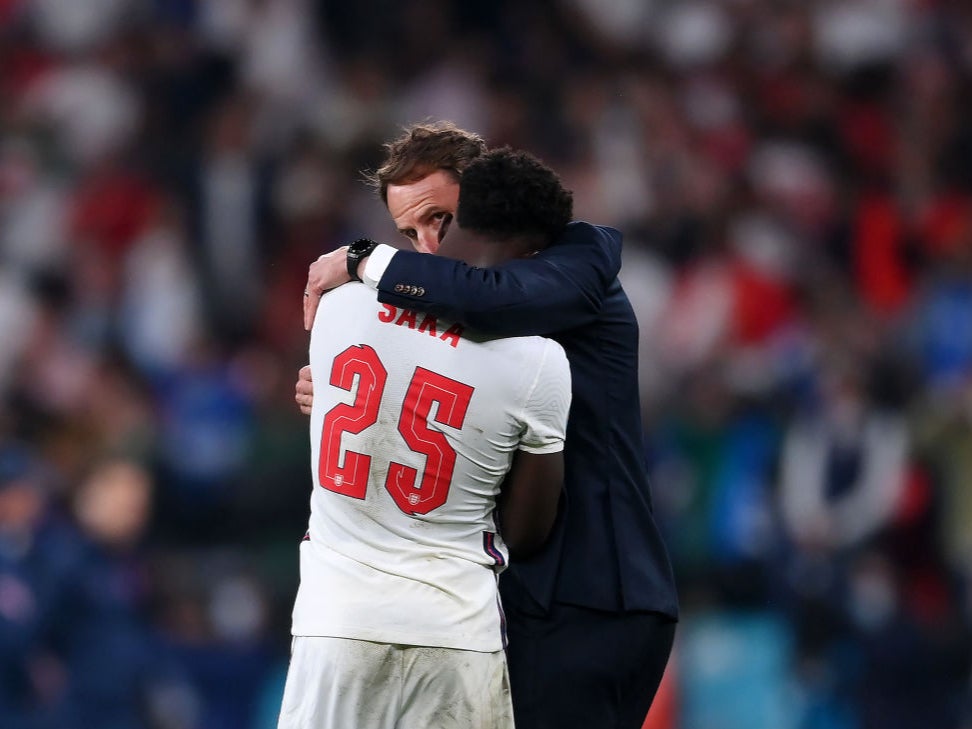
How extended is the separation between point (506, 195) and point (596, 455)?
506 millimetres

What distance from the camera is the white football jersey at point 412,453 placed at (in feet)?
8.04

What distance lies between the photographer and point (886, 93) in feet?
26.8

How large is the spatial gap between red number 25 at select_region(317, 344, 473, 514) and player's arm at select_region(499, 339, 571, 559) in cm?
13

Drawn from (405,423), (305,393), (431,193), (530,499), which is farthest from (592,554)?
(431,193)

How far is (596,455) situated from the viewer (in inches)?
104

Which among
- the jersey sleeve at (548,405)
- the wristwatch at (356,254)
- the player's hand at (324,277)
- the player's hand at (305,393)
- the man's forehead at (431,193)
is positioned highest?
the man's forehead at (431,193)

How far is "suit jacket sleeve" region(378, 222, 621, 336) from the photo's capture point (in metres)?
2.43

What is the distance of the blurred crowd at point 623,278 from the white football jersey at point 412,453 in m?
3.88

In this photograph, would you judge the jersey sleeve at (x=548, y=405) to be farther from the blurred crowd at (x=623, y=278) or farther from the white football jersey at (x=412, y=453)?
the blurred crowd at (x=623, y=278)

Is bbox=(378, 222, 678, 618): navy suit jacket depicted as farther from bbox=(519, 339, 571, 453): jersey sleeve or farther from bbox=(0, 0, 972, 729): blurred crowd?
bbox=(0, 0, 972, 729): blurred crowd

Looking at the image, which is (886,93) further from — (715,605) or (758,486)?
(715,605)

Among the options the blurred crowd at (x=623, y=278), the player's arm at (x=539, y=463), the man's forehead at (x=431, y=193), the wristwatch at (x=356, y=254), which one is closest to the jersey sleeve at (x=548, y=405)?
the player's arm at (x=539, y=463)

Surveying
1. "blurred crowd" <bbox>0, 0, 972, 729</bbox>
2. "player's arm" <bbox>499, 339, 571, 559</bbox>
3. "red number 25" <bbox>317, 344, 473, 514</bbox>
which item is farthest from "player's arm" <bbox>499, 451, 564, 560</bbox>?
"blurred crowd" <bbox>0, 0, 972, 729</bbox>

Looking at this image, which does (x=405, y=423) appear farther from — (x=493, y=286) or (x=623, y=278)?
(x=623, y=278)
